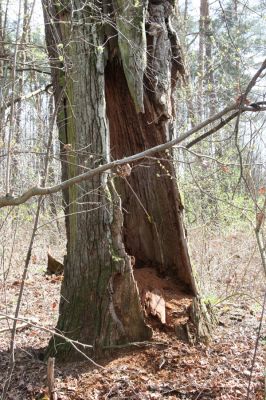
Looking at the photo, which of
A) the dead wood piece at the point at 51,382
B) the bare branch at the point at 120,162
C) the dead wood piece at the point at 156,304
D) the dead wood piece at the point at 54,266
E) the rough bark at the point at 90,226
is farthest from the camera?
the dead wood piece at the point at 54,266

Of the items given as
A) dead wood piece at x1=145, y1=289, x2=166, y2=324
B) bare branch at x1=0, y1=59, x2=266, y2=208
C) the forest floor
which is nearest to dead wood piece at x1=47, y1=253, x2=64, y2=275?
the forest floor

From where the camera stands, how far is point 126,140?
442cm

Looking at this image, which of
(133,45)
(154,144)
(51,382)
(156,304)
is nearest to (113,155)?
(154,144)

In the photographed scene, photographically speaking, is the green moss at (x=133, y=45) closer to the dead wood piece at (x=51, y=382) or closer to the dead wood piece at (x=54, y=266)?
the dead wood piece at (x=51, y=382)

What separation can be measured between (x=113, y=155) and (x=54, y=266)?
3683 millimetres

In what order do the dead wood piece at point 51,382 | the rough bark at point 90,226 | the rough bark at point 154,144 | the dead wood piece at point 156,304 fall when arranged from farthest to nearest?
the rough bark at point 154,144 → the dead wood piece at point 156,304 → the rough bark at point 90,226 → the dead wood piece at point 51,382

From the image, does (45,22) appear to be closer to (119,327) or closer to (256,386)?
(119,327)

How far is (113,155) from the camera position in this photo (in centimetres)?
443

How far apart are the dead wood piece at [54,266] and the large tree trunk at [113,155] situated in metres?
3.39

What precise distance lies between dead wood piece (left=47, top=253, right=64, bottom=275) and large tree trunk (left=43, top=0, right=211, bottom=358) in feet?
11.1

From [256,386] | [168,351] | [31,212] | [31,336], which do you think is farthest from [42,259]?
[256,386]

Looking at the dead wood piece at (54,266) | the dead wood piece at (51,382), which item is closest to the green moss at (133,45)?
the dead wood piece at (51,382)

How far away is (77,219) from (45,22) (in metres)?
2.12

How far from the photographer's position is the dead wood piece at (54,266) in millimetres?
7434
